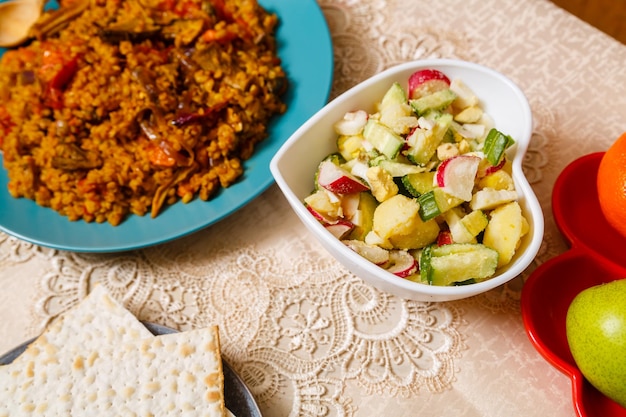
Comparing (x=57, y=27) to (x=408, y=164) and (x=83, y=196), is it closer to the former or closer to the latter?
(x=83, y=196)

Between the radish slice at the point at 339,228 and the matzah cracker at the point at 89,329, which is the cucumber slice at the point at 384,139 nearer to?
the radish slice at the point at 339,228

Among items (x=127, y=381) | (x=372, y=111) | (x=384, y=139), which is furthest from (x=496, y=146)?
(x=127, y=381)

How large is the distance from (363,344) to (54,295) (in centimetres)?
88

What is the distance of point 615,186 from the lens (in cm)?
137

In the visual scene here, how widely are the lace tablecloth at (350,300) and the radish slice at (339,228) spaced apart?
0.26m

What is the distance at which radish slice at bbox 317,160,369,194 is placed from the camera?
136 centimetres

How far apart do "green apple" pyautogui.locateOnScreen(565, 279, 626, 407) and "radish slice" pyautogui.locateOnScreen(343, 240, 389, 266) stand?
467 millimetres

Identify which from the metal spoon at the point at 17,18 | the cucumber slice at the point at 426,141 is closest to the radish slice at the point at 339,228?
the cucumber slice at the point at 426,141

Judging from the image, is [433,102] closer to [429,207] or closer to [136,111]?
[429,207]

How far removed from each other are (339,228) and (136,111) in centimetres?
74

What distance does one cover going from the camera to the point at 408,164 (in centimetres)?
142

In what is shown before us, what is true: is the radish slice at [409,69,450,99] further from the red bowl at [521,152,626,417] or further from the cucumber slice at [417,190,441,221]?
the red bowl at [521,152,626,417]

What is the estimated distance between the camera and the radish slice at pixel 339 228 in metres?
1.36

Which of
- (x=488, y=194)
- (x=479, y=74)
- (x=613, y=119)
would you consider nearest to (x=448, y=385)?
(x=488, y=194)
